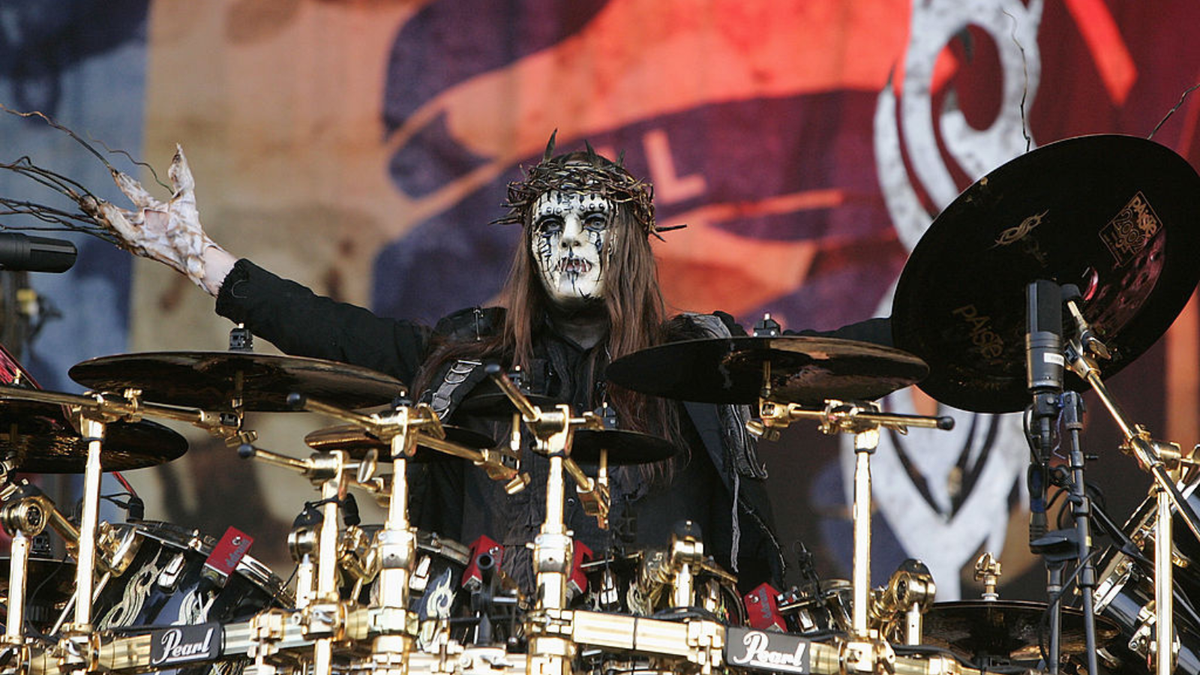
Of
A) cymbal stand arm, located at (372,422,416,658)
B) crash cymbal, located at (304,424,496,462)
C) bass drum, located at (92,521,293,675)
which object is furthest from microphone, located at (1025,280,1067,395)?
bass drum, located at (92,521,293,675)

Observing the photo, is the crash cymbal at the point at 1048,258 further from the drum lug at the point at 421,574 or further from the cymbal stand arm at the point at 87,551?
the cymbal stand arm at the point at 87,551

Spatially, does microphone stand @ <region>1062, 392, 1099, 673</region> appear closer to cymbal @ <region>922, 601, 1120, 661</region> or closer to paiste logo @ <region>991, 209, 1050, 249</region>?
paiste logo @ <region>991, 209, 1050, 249</region>

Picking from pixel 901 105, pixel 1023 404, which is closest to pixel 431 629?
pixel 1023 404

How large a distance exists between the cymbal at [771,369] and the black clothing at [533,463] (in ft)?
2.15

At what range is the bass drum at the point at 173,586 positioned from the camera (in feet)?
11.7

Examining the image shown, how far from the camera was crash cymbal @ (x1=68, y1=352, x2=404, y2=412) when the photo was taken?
3369 millimetres

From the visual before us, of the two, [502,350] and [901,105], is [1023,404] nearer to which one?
[502,350]

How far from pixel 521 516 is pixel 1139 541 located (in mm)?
1524

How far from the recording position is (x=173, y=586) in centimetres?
361

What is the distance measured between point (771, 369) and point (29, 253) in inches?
60.7

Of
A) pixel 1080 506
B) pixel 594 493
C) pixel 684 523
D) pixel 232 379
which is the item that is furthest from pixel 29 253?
pixel 1080 506

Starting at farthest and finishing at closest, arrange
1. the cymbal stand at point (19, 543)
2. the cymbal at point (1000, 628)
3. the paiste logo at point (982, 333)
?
the cymbal at point (1000, 628)
the paiste logo at point (982, 333)
the cymbal stand at point (19, 543)

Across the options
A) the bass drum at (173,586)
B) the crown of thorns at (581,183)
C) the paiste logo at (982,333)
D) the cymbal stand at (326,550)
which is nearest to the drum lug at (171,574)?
the bass drum at (173,586)

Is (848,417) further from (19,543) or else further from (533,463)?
(19,543)
